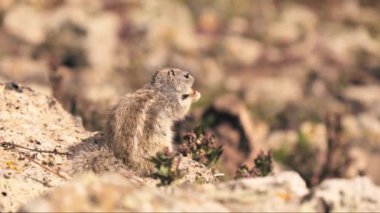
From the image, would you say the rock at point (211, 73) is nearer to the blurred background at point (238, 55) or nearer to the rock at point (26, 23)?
the blurred background at point (238, 55)

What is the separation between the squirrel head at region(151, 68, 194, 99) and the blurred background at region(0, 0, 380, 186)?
7.05 meters

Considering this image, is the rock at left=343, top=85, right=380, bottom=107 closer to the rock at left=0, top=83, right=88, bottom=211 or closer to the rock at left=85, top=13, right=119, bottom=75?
the rock at left=85, top=13, right=119, bottom=75

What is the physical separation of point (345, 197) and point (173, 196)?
132 centimetres

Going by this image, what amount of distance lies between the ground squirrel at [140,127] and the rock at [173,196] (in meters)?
1.67

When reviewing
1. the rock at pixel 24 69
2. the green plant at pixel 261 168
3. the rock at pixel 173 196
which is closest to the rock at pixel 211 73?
the rock at pixel 24 69

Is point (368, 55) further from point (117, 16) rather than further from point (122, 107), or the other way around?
point (122, 107)

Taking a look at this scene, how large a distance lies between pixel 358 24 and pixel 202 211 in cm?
3030

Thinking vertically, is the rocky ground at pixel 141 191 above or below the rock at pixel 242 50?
below

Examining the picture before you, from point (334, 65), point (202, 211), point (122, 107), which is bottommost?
point (202, 211)

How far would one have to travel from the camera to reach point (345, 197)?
21.4ft

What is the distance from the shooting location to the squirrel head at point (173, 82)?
10102 millimetres

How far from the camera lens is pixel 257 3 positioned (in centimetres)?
3616

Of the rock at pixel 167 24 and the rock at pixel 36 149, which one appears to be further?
the rock at pixel 167 24

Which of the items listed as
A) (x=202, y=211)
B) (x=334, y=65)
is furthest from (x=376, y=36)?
(x=202, y=211)
